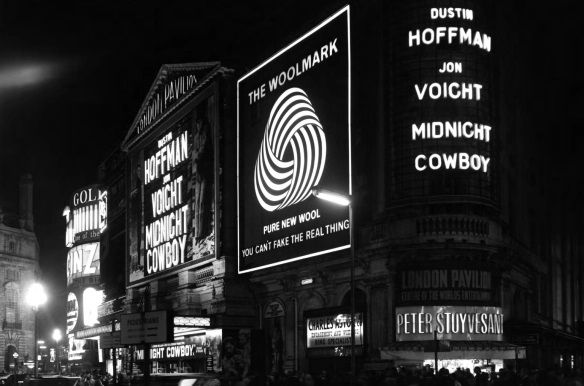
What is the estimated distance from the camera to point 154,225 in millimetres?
68062

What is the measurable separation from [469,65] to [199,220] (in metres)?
22.8

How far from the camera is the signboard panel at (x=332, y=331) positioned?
144ft

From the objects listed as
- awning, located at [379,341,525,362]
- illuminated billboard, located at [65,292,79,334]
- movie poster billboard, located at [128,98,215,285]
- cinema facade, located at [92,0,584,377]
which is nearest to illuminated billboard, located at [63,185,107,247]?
illuminated billboard, located at [65,292,79,334]

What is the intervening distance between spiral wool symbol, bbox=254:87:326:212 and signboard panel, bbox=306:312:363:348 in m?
5.95

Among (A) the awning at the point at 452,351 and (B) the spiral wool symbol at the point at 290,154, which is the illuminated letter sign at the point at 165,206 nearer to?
(B) the spiral wool symbol at the point at 290,154

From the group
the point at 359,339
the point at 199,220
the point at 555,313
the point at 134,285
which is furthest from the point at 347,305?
the point at 134,285

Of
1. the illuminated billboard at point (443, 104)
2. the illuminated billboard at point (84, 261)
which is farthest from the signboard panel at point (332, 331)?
the illuminated billboard at point (84, 261)

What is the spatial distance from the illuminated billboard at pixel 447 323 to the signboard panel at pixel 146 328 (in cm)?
1470

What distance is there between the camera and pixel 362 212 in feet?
144

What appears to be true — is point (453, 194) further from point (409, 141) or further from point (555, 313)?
point (555, 313)

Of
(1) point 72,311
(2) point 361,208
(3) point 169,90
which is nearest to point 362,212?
(2) point 361,208

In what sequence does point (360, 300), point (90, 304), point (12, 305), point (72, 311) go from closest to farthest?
point (360, 300)
point (90, 304)
point (72, 311)
point (12, 305)

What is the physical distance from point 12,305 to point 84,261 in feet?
129

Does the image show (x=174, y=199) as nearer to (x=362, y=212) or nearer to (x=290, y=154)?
(x=290, y=154)
